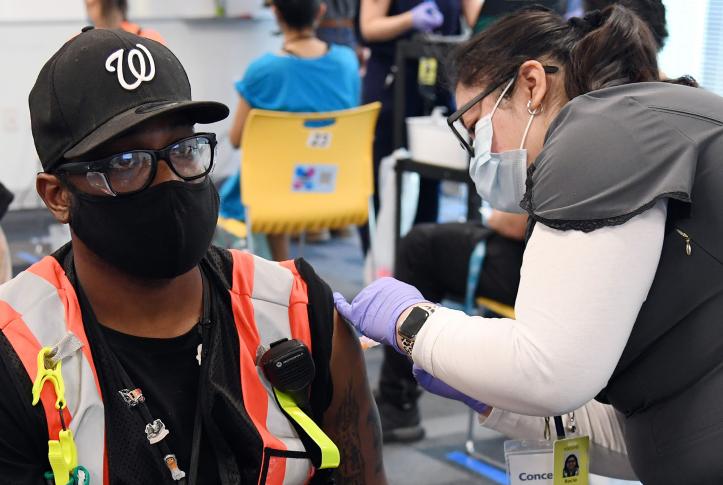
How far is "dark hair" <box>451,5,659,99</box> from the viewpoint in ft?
4.03

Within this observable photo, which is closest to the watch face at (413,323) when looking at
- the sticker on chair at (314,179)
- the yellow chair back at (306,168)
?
the yellow chair back at (306,168)

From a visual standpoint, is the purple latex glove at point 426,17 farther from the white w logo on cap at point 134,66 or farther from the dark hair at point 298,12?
the white w logo on cap at point 134,66

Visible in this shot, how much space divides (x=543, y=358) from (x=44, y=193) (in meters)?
0.69

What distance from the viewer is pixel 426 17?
3471 mm

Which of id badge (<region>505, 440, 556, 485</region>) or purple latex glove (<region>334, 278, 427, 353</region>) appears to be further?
id badge (<region>505, 440, 556, 485</region>)

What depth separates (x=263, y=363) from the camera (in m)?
1.19

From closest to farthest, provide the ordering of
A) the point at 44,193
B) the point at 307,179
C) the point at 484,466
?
A: the point at 44,193 < the point at 484,466 < the point at 307,179

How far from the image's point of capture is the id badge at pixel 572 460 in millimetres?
1410

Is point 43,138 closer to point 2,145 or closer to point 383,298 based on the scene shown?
point 383,298

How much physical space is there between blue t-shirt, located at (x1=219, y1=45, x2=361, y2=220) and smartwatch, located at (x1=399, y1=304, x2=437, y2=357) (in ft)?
7.03

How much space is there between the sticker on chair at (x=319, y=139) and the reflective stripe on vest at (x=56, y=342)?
2031 mm

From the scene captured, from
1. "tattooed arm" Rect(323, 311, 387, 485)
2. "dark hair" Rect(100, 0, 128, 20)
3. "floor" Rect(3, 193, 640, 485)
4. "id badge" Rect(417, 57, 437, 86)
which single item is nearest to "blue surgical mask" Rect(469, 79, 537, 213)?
"tattooed arm" Rect(323, 311, 387, 485)

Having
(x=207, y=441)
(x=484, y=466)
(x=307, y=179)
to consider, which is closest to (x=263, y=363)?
(x=207, y=441)

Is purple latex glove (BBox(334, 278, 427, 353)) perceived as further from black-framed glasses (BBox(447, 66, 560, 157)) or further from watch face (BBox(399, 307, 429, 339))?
black-framed glasses (BBox(447, 66, 560, 157))
